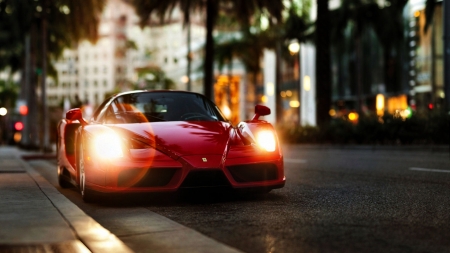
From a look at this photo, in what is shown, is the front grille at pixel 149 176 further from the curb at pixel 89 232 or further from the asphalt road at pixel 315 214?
the curb at pixel 89 232

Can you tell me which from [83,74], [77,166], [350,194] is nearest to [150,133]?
[77,166]

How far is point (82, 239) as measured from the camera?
5.44 metres

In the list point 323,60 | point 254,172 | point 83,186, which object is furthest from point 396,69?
point 83,186

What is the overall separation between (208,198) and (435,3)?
1873 cm

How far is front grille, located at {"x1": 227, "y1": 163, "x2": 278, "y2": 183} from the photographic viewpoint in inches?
309

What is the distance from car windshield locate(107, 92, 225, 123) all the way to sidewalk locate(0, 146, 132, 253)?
1.26 m

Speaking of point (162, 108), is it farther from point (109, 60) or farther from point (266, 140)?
point (109, 60)

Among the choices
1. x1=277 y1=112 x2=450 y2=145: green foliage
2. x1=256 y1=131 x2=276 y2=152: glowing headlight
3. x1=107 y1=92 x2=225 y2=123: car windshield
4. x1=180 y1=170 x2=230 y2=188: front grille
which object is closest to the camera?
x1=180 y1=170 x2=230 y2=188: front grille

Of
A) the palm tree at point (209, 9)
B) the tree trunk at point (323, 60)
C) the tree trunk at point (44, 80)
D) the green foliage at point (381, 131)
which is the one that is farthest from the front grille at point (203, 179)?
the tree trunk at point (44, 80)

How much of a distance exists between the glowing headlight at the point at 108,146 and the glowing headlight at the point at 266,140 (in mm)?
1405

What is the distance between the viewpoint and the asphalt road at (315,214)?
529 centimetres

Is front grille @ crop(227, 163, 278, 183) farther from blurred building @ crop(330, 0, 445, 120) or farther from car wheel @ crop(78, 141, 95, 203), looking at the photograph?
blurred building @ crop(330, 0, 445, 120)

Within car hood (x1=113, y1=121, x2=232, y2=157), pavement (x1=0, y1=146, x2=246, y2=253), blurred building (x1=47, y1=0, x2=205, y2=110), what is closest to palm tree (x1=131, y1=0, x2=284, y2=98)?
car hood (x1=113, y1=121, x2=232, y2=157)

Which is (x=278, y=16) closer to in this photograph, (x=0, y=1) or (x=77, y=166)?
(x=0, y=1)
